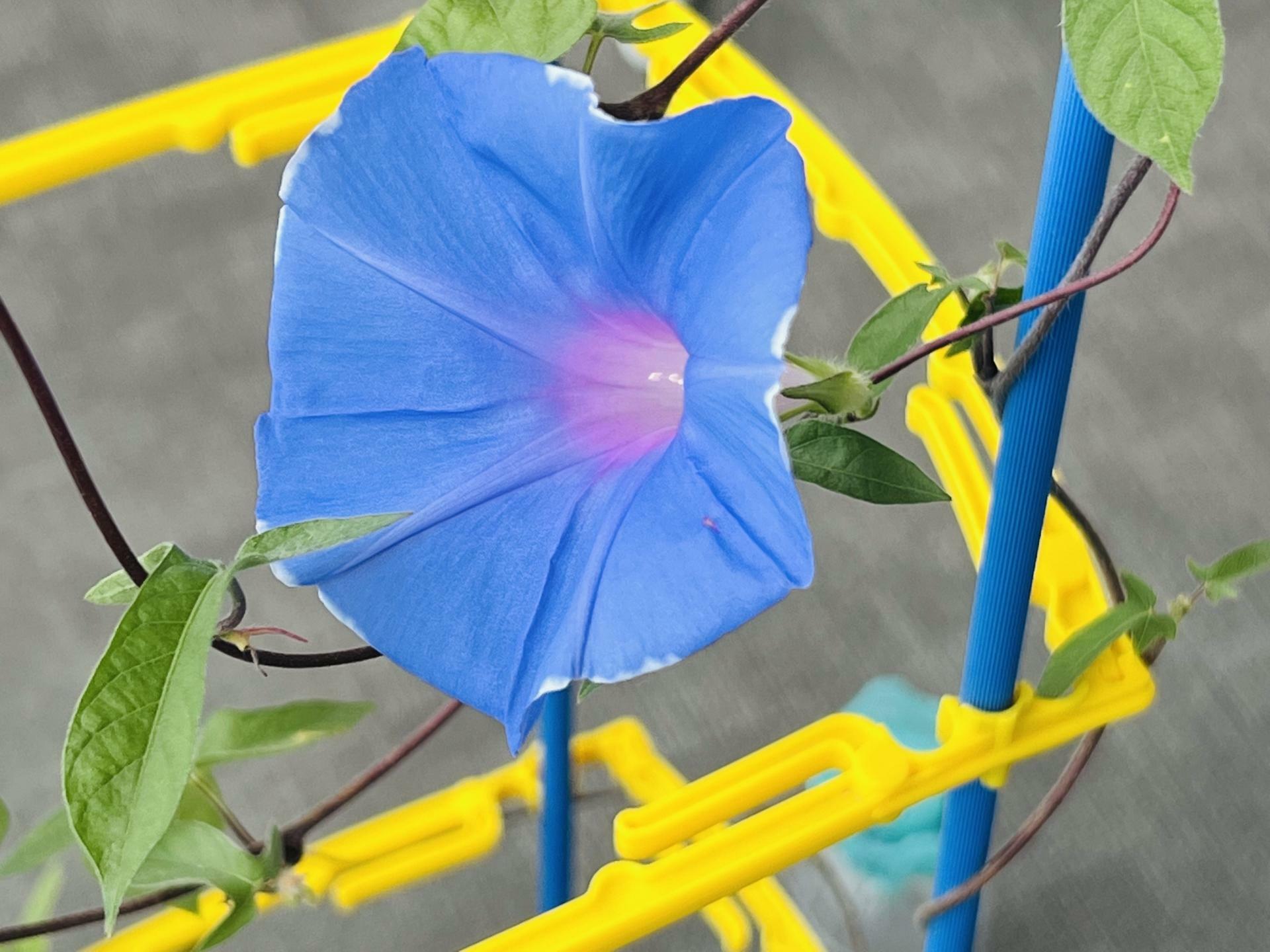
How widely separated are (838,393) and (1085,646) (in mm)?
230

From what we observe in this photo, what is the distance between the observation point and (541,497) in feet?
1.33

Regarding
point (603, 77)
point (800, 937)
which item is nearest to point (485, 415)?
point (800, 937)

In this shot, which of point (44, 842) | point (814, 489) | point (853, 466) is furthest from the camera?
point (814, 489)

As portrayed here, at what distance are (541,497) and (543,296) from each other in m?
0.05

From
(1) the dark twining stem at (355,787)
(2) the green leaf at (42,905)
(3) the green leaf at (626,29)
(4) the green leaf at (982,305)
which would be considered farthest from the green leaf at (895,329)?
(2) the green leaf at (42,905)

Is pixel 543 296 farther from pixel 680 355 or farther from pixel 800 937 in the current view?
pixel 800 937

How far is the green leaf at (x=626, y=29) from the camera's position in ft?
1.47

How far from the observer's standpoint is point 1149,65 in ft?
1.16

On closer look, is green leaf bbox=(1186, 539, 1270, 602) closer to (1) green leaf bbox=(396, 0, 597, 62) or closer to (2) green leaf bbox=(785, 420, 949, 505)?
(2) green leaf bbox=(785, 420, 949, 505)

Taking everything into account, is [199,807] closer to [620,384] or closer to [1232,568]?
[620,384]

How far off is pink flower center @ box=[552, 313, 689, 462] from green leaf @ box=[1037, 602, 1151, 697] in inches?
9.7

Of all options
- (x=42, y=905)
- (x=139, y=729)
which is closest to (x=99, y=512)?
(x=139, y=729)

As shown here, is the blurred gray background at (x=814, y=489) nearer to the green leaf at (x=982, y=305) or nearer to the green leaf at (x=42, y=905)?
the green leaf at (x=42, y=905)

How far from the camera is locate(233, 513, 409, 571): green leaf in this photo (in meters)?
0.39
